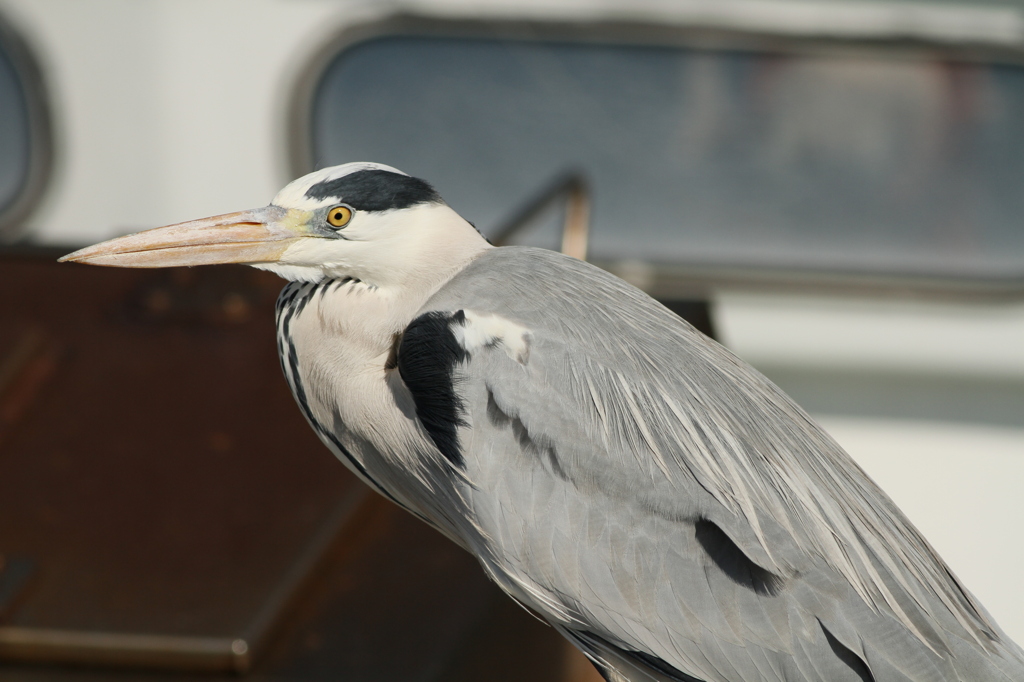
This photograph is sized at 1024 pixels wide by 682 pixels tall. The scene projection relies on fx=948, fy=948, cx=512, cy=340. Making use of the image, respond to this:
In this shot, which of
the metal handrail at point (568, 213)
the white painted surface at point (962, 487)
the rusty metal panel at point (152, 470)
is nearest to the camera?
the rusty metal panel at point (152, 470)

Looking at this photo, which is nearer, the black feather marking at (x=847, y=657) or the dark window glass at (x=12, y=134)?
the black feather marking at (x=847, y=657)

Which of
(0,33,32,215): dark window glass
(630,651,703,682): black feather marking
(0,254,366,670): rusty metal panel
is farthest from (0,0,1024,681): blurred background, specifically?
(630,651,703,682): black feather marking

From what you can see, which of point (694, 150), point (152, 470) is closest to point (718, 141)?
point (694, 150)

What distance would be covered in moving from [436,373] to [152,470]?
0.55 m

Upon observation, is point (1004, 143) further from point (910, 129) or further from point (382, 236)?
point (382, 236)

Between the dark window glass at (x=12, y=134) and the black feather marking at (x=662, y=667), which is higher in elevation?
the dark window glass at (x=12, y=134)

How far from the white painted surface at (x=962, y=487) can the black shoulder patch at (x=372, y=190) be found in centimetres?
176

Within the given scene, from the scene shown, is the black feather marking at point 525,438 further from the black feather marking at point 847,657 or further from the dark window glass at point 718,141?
the dark window glass at point 718,141

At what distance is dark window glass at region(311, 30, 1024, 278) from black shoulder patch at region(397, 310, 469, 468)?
143cm

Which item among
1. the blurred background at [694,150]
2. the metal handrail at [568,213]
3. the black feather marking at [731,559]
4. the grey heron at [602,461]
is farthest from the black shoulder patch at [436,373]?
the blurred background at [694,150]

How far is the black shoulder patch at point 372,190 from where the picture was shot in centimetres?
83

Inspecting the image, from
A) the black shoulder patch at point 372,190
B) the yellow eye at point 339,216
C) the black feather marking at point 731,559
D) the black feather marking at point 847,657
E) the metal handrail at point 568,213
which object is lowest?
the black feather marking at point 847,657

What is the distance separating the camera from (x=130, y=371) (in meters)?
1.38

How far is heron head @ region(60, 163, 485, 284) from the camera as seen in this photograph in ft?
2.72
